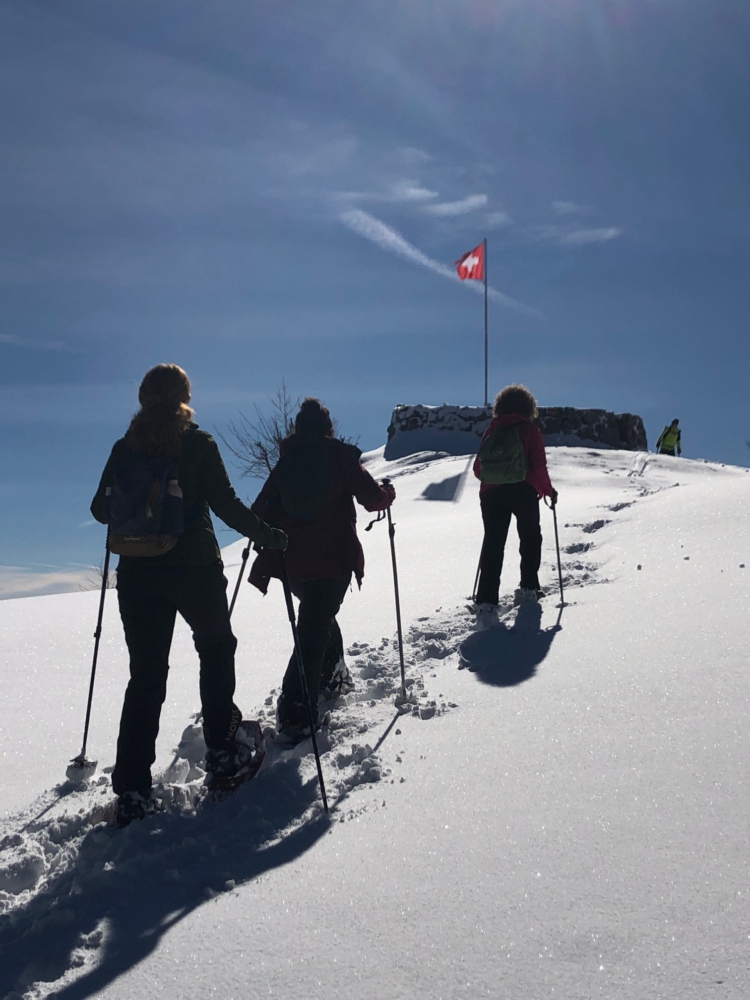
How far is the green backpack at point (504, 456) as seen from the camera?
5.29 metres

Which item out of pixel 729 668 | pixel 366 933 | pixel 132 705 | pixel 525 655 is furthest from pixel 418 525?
pixel 366 933

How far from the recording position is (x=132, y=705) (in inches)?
110

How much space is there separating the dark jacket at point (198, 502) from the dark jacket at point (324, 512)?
1.95ft

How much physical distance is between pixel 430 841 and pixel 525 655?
2146mm

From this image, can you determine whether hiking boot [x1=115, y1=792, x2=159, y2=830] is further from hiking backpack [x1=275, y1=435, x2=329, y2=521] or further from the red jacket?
the red jacket

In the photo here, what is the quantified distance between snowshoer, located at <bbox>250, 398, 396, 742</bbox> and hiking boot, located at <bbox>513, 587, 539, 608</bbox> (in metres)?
2.41

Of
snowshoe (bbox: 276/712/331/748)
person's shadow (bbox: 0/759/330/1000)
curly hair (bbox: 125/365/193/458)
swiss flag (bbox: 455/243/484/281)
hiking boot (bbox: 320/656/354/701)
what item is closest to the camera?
person's shadow (bbox: 0/759/330/1000)

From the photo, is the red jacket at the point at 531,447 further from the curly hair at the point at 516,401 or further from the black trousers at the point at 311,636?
the black trousers at the point at 311,636

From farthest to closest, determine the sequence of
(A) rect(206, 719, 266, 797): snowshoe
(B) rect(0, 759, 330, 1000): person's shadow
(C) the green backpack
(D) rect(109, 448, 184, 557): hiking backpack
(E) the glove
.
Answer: (C) the green backpack → (E) the glove → (A) rect(206, 719, 266, 797): snowshoe → (D) rect(109, 448, 184, 557): hiking backpack → (B) rect(0, 759, 330, 1000): person's shadow

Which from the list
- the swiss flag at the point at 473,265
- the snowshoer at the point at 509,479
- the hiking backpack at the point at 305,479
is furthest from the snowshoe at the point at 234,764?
the swiss flag at the point at 473,265

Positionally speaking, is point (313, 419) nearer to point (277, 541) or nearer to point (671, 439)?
point (277, 541)

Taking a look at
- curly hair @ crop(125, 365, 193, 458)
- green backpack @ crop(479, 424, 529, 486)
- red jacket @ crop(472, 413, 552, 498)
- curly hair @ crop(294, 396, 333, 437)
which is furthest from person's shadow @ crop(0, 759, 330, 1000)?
red jacket @ crop(472, 413, 552, 498)

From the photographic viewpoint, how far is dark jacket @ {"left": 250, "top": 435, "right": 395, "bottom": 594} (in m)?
3.51

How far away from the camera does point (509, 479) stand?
5309mm
